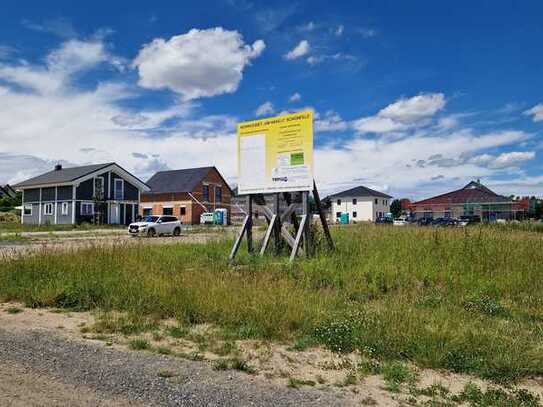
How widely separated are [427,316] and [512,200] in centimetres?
9216

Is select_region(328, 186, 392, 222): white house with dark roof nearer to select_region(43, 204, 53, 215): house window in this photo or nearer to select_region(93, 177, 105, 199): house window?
select_region(93, 177, 105, 199): house window

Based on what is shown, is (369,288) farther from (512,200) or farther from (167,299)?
(512,200)

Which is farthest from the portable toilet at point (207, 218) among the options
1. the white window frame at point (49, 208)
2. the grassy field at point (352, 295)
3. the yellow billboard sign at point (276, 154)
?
the grassy field at point (352, 295)

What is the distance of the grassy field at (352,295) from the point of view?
5.25 meters

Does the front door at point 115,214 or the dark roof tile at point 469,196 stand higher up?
the dark roof tile at point 469,196

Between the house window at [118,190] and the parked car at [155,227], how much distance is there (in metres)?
18.7

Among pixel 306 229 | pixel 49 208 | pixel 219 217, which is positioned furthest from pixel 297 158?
pixel 219 217

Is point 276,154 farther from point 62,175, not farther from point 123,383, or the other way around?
point 62,175

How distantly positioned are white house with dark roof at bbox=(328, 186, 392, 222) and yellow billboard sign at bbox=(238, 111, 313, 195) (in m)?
83.4

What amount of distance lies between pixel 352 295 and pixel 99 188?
45867 millimetres

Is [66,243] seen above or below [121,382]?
above

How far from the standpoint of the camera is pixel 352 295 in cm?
793

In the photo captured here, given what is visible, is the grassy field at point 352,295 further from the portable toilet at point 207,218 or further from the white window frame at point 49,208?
the portable toilet at point 207,218

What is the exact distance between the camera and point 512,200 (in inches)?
3435
